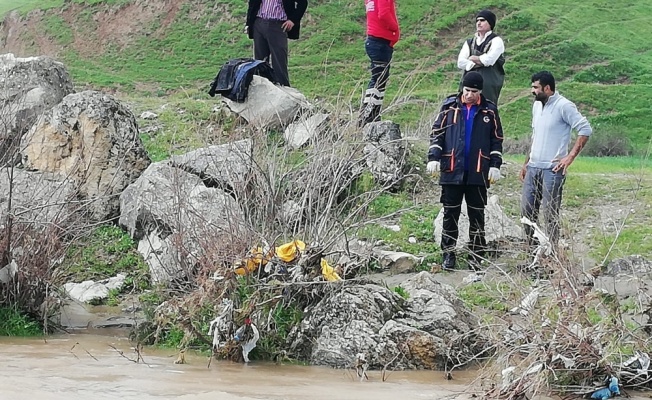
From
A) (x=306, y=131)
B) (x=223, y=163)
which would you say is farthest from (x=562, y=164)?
(x=223, y=163)

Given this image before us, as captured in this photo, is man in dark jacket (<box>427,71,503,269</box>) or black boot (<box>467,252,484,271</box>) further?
man in dark jacket (<box>427,71,503,269</box>)

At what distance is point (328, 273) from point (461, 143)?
197 cm

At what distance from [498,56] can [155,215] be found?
3452 millimetres

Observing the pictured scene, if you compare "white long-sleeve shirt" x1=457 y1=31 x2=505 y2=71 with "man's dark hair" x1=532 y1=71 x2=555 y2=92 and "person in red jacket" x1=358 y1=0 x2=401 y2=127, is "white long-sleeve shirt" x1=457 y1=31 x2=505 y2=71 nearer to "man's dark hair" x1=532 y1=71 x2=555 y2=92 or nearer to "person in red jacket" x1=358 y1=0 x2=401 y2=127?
"man's dark hair" x1=532 y1=71 x2=555 y2=92

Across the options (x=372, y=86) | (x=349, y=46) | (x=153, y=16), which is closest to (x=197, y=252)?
(x=372, y=86)

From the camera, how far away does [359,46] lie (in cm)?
2878

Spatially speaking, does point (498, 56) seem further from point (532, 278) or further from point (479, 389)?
point (479, 389)

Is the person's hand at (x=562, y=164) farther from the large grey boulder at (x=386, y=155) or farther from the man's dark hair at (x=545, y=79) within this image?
the large grey boulder at (x=386, y=155)

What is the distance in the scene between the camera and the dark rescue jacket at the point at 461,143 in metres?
8.29

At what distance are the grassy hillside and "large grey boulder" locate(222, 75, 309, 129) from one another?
12.3m

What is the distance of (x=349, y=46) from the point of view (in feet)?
94.4

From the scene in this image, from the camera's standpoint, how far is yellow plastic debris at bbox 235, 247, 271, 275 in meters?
6.91

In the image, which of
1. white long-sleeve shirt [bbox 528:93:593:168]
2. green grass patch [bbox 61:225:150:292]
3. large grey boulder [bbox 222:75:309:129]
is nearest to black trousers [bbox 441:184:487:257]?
white long-sleeve shirt [bbox 528:93:593:168]

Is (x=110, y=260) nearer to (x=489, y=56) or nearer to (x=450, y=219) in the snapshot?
(x=450, y=219)
